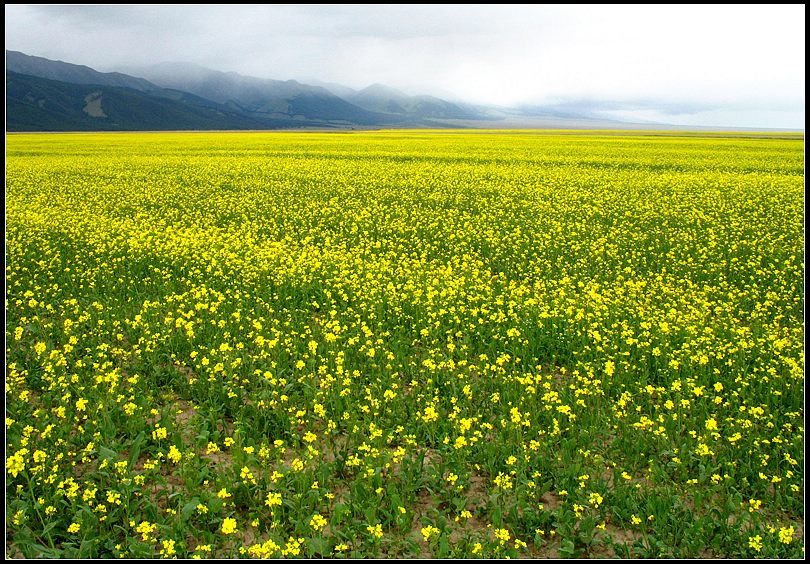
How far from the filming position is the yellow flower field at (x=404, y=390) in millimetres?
4410

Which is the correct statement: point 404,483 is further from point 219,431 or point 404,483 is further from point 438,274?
point 438,274

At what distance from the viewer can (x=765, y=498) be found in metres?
4.74

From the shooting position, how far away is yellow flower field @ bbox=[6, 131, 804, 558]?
4410mm

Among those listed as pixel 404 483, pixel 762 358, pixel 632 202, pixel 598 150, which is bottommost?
pixel 404 483

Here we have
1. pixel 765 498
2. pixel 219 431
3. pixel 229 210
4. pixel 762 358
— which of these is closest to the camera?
pixel 765 498

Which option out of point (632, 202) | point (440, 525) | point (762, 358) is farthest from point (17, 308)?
point (632, 202)

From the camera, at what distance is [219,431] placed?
5688 millimetres

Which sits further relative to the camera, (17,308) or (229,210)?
(229,210)

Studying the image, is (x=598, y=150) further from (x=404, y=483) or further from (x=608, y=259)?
(x=404, y=483)

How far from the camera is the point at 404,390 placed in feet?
21.6

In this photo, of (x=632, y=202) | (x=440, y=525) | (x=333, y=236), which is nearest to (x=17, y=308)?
(x=333, y=236)

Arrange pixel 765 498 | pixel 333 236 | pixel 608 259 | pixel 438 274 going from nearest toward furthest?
1. pixel 765 498
2. pixel 438 274
3. pixel 608 259
4. pixel 333 236

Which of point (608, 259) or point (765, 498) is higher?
point (608, 259)

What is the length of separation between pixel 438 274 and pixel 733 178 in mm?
19215
